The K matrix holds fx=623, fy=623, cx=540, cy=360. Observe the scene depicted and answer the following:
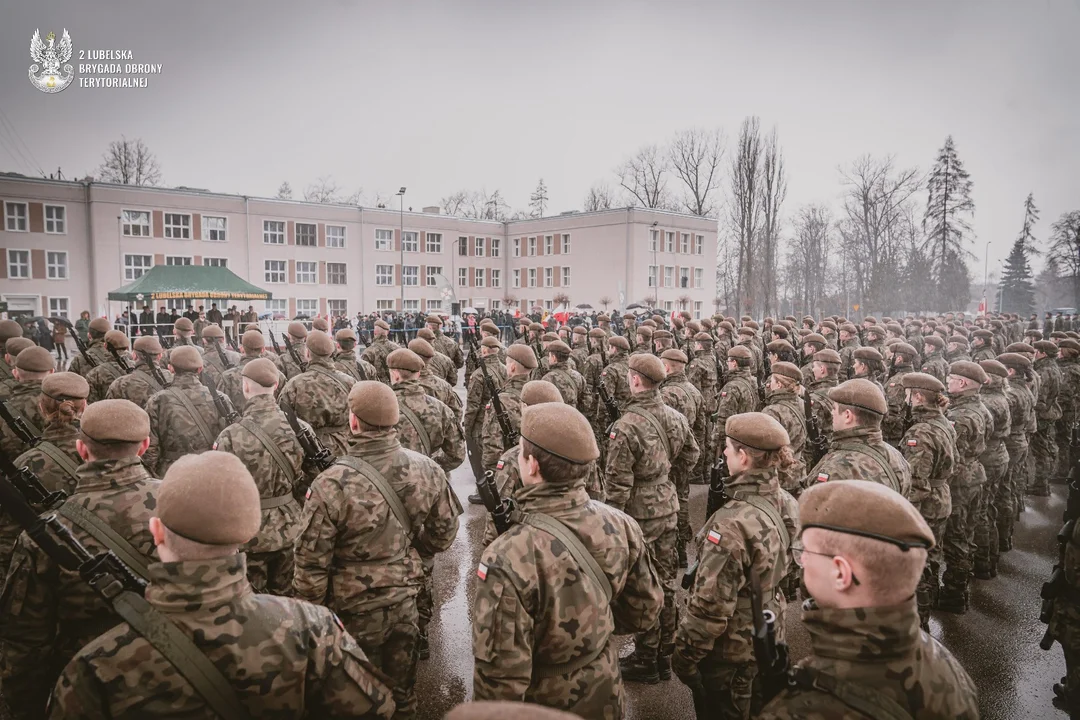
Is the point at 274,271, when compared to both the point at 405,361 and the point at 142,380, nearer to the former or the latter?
the point at 142,380

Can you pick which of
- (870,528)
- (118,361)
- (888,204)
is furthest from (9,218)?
(888,204)

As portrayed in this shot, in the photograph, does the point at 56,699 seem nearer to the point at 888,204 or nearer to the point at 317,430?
the point at 317,430

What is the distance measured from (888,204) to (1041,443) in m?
44.4

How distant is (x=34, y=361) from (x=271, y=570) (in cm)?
364

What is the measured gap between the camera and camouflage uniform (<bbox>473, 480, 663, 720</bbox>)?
2693 millimetres

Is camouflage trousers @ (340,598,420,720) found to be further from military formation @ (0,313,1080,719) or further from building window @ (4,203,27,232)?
building window @ (4,203,27,232)

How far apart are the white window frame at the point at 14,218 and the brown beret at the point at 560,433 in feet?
157

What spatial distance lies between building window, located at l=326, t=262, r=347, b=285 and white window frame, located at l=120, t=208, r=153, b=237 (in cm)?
1208

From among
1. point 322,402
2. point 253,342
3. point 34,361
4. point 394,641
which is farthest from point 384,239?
point 394,641

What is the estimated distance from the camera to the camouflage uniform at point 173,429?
6309 millimetres

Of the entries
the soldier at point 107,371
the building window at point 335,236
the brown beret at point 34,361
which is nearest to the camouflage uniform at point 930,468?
the brown beret at point 34,361

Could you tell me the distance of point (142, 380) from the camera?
326 inches

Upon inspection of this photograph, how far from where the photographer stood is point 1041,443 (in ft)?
34.8

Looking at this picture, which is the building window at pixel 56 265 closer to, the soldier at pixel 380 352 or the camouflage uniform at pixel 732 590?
the soldier at pixel 380 352
